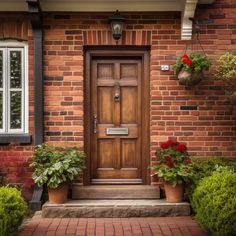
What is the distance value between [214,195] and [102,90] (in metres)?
2.97

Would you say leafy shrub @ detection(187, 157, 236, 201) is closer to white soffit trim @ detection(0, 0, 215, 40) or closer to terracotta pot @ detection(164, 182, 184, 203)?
terracotta pot @ detection(164, 182, 184, 203)

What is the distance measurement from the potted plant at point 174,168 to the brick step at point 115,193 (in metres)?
0.36

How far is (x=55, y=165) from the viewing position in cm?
676

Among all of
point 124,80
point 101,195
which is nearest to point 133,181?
point 101,195

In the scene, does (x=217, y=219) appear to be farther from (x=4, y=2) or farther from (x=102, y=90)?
(x=4, y=2)

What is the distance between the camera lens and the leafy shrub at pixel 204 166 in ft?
21.7

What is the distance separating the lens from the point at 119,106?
7621 mm

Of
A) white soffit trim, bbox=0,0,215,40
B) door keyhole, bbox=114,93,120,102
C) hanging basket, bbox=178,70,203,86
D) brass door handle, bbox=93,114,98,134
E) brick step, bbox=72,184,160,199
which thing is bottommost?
brick step, bbox=72,184,160,199

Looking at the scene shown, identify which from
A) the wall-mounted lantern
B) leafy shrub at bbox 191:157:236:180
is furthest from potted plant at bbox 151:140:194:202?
the wall-mounted lantern

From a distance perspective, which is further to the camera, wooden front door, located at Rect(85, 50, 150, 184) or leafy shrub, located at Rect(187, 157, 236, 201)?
wooden front door, located at Rect(85, 50, 150, 184)

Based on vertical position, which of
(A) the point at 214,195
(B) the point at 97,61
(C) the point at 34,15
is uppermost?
(C) the point at 34,15

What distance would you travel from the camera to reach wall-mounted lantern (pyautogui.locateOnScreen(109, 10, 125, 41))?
7.22 meters

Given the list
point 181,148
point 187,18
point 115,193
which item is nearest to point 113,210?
point 115,193

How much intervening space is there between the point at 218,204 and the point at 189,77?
2352mm
